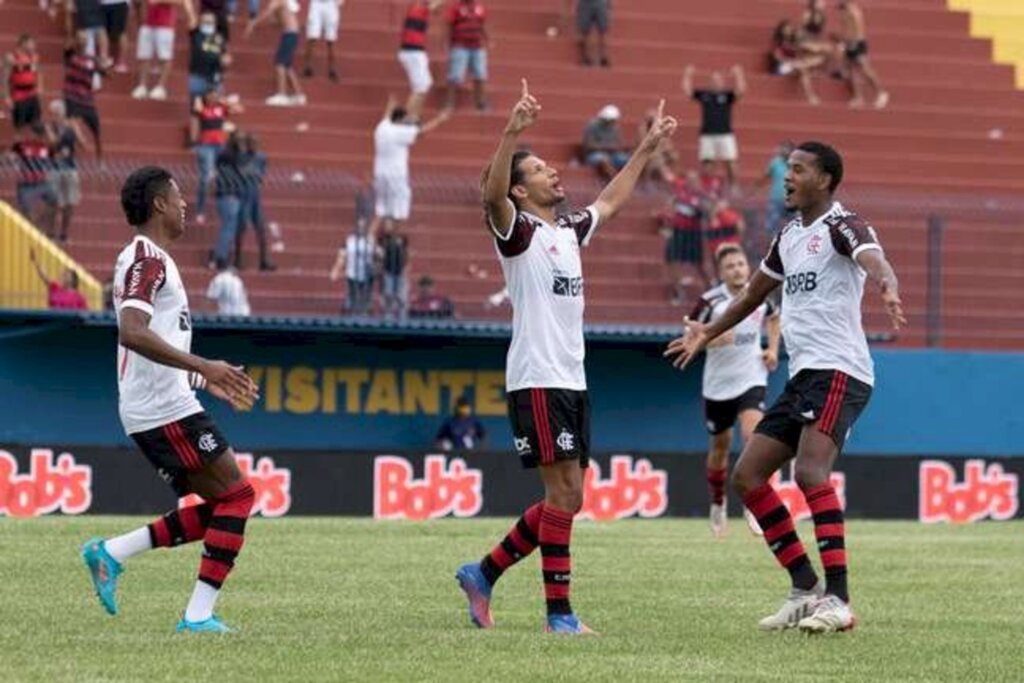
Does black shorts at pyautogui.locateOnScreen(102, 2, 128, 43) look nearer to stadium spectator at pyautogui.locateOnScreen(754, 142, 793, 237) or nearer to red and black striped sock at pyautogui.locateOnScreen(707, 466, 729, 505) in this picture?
stadium spectator at pyautogui.locateOnScreen(754, 142, 793, 237)

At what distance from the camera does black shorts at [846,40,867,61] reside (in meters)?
37.4

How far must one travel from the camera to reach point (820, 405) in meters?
12.2

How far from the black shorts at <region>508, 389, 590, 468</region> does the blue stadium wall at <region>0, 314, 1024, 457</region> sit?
1586cm

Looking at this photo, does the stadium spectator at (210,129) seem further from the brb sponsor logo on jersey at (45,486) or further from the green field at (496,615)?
the green field at (496,615)

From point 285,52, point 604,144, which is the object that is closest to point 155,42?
point 285,52

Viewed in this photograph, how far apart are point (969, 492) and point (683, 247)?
5118mm

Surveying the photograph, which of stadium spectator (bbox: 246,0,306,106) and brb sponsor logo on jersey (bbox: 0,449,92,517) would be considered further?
stadium spectator (bbox: 246,0,306,106)

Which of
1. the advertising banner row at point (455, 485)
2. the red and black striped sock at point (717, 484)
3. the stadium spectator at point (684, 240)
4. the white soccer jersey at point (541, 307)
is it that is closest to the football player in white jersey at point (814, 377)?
the white soccer jersey at point (541, 307)

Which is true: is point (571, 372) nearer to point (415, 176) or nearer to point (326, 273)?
point (326, 273)

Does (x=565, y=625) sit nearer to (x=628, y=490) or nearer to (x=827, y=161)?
(x=827, y=161)

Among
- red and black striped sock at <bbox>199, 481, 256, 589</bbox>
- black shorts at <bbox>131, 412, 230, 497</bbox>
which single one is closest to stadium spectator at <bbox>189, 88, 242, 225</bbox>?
black shorts at <bbox>131, 412, 230, 497</bbox>

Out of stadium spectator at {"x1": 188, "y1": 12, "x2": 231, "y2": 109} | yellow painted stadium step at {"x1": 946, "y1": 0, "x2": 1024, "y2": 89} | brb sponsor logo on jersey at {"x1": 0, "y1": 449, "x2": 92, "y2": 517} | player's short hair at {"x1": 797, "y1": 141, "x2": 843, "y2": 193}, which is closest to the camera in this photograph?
player's short hair at {"x1": 797, "y1": 141, "x2": 843, "y2": 193}

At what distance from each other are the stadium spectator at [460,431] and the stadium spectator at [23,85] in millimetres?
6040

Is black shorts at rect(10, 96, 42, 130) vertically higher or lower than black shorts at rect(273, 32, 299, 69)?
lower
